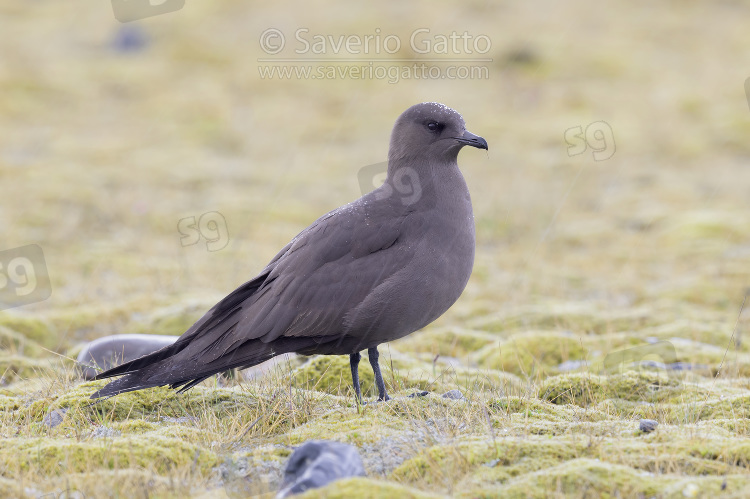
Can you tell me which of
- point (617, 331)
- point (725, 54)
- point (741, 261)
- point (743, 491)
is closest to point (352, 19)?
point (725, 54)

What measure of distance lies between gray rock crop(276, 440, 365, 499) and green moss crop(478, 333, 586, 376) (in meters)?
3.41

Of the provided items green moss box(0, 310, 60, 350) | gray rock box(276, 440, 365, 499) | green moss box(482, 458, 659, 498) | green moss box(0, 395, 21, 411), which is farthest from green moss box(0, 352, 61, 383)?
green moss box(482, 458, 659, 498)

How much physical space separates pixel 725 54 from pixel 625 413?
24550 mm

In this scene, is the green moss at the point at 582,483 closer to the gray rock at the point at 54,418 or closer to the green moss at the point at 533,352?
the gray rock at the point at 54,418

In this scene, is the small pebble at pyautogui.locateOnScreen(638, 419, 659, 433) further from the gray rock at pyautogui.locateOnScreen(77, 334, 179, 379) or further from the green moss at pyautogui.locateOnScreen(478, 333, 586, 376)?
the gray rock at pyautogui.locateOnScreen(77, 334, 179, 379)

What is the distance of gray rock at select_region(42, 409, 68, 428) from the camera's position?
194 inches

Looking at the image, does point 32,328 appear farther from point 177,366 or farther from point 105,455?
point 105,455

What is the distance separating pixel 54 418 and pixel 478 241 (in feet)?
31.0

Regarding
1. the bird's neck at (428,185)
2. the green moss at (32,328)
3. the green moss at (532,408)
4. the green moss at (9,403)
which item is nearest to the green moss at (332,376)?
the green moss at (532,408)

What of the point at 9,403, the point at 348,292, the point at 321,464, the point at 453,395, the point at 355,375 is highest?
the point at 348,292

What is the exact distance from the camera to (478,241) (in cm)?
1358

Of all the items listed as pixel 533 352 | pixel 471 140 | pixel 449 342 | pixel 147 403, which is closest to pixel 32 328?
pixel 147 403

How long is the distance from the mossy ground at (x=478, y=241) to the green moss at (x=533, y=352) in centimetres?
3

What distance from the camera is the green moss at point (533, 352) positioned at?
7281 millimetres
